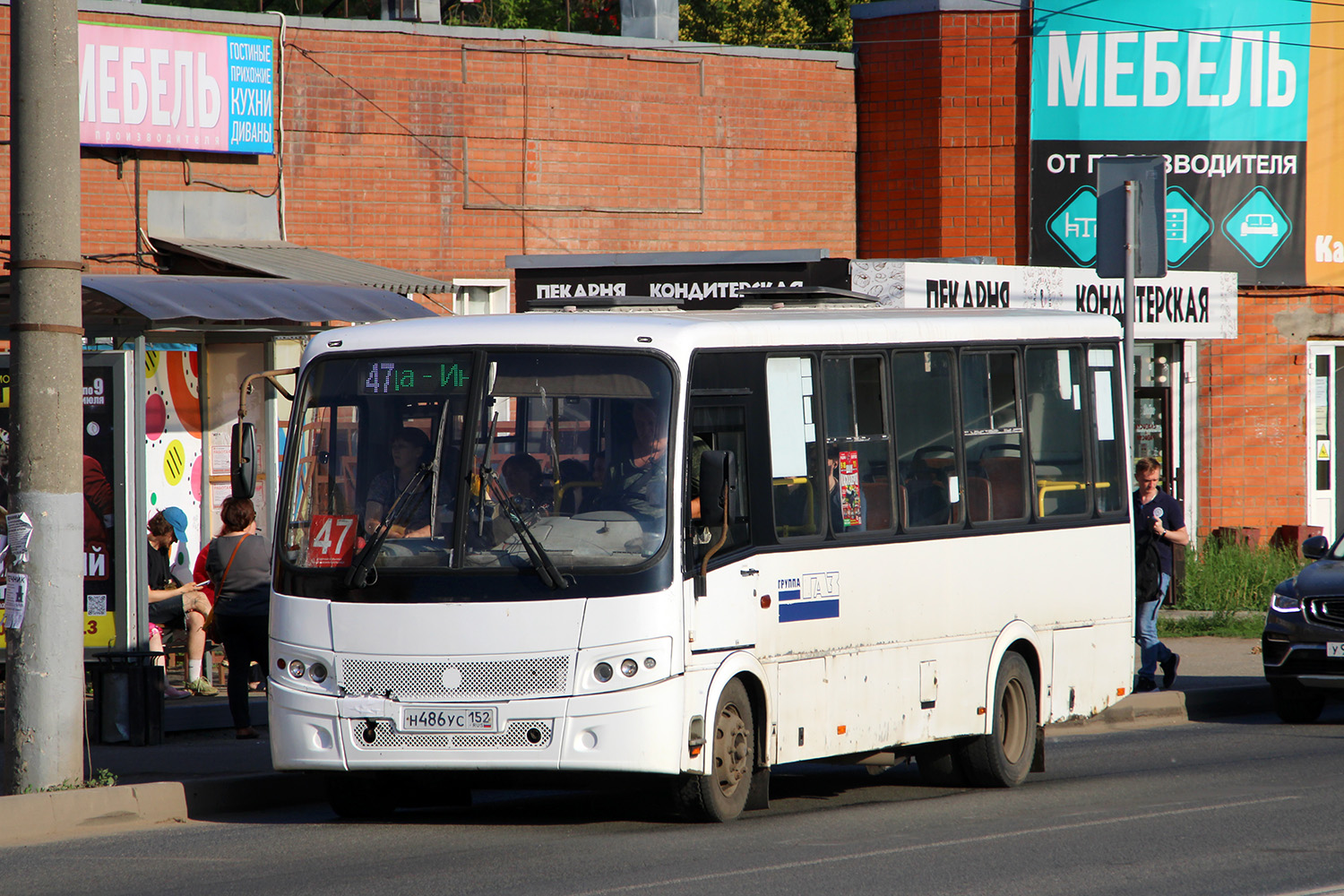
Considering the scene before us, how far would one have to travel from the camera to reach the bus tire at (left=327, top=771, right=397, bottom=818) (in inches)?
384

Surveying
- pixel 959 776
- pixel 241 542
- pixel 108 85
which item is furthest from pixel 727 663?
pixel 108 85

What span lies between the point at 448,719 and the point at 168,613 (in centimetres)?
639

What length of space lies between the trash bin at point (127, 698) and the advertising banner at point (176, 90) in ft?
28.1

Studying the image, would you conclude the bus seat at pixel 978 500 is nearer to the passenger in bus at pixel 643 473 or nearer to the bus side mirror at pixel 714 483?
the bus side mirror at pixel 714 483

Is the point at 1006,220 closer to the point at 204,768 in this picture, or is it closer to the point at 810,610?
the point at 810,610

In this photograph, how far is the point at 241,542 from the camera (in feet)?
41.3

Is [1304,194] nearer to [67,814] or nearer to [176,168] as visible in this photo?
[176,168]

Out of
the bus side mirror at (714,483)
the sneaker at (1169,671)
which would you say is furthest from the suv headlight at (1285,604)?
the bus side mirror at (714,483)

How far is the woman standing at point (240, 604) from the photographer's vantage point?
40.8 feet

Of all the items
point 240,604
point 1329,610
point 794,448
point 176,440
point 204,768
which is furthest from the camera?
point 176,440

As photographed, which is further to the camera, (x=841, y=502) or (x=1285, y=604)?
(x=1285, y=604)

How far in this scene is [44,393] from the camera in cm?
966

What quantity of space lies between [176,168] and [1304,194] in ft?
45.1

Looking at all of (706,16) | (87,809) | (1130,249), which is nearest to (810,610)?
(87,809)
